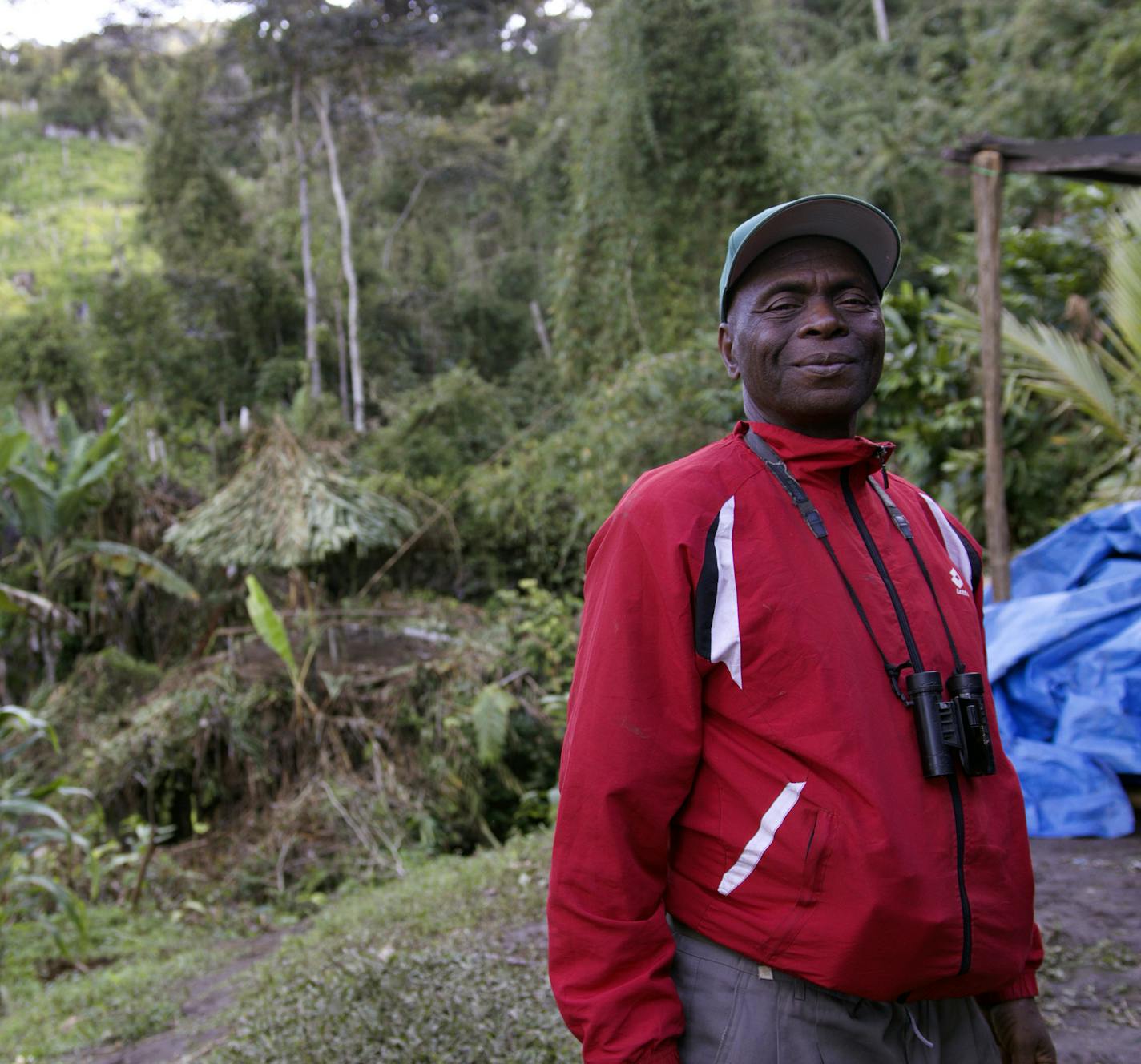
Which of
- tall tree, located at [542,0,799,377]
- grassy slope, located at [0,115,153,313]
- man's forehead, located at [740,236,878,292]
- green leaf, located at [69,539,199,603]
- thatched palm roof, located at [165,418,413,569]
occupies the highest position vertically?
grassy slope, located at [0,115,153,313]

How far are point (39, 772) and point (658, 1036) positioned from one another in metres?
8.36

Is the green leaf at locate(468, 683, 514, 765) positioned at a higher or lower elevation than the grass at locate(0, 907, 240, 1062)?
higher

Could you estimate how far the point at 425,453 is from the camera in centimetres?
1341

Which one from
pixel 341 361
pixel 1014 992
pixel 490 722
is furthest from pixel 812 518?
pixel 341 361

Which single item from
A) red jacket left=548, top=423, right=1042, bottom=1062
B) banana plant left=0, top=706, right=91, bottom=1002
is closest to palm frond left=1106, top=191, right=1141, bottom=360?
red jacket left=548, top=423, right=1042, bottom=1062

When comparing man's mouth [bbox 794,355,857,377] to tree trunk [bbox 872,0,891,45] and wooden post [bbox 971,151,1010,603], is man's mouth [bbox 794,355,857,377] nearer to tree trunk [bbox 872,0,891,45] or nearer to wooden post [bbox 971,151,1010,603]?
wooden post [bbox 971,151,1010,603]

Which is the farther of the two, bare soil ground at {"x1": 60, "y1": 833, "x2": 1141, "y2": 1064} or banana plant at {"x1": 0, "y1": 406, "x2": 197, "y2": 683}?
banana plant at {"x1": 0, "y1": 406, "x2": 197, "y2": 683}

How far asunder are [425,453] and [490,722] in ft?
22.5

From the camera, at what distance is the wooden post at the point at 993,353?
596 centimetres

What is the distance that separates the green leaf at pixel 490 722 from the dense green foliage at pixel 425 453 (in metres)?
0.02

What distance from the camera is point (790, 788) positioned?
142 cm

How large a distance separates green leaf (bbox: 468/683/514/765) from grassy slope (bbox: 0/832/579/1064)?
2.54 ft

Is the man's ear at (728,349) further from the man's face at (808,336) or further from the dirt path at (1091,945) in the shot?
the dirt path at (1091,945)

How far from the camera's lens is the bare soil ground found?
9.48 feet
